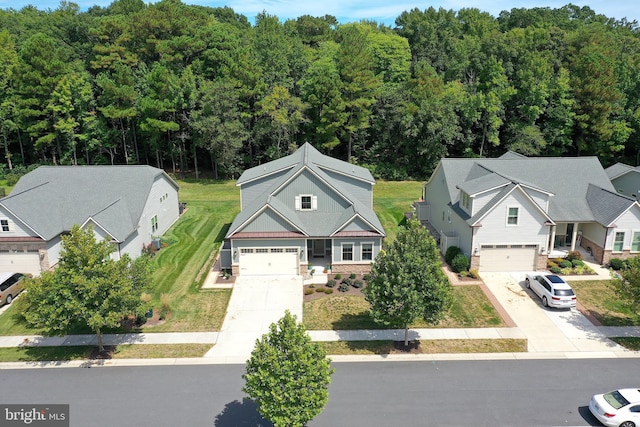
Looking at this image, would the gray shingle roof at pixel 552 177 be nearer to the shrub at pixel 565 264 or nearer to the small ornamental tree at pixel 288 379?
the shrub at pixel 565 264

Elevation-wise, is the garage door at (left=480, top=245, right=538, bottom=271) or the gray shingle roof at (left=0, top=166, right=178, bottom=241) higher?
the gray shingle roof at (left=0, top=166, right=178, bottom=241)

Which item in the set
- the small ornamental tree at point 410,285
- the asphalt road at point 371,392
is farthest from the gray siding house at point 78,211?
the small ornamental tree at point 410,285

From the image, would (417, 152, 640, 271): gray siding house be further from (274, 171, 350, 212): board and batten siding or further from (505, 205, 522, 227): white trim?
(274, 171, 350, 212): board and batten siding

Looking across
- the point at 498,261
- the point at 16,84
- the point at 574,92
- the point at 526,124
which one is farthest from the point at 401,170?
the point at 16,84

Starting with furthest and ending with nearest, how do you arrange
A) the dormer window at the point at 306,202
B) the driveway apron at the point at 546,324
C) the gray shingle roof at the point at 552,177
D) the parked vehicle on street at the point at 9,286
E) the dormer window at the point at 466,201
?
1. the gray shingle roof at the point at 552,177
2. the dormer window at the point at 306,202
3. the dormer window at the point at 466,201
4. the parked vehicle on street at the point at 9,286
5. the driveway apron at the point at 546,324

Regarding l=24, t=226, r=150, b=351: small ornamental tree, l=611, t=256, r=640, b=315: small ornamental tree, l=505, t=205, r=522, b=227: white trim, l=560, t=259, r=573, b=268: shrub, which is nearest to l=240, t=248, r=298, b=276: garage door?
l=24, t=226, r=150, b=351: small ornamental tree
